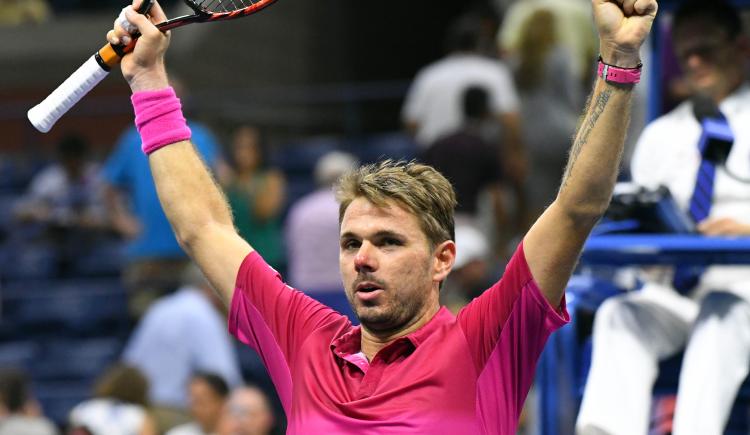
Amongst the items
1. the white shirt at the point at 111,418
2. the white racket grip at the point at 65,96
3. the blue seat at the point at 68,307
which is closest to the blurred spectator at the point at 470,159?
the white shirt at the point at 111,418

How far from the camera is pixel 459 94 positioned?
9.93 meters

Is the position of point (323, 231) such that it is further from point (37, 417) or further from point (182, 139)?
point (182, 139)

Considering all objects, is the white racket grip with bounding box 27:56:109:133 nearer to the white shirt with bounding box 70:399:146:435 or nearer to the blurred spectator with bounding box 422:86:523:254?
the white shirt with bounding box 70:399:146:435

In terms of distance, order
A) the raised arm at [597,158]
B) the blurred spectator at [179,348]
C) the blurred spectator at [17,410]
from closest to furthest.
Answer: the raised arm at [597,158], the blurred spectator at [17,410], the blurred spectator at [179,348]

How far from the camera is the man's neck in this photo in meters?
3.60

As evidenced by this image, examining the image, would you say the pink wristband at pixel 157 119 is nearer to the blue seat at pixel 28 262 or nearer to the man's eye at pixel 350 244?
the man's eye at pixel 350 244

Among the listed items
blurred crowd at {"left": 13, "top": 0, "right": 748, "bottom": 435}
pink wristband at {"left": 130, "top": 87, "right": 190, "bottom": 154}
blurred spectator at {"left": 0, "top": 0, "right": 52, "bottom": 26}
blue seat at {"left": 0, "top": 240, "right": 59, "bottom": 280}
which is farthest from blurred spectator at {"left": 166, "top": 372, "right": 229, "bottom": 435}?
blurred spectator at {"left": 0, "top": 0, "right": 52, "bottom": 26}

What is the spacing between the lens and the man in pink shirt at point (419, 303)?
11.1ft

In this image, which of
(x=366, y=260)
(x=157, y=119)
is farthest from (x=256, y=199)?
(x=366, y=260)

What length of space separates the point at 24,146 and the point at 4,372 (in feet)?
16.1

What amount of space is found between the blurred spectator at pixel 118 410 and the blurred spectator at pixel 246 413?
1.27 ft

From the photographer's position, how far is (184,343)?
28.2ft

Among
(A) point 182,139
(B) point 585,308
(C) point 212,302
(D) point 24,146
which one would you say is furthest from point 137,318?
(A) point 182,139

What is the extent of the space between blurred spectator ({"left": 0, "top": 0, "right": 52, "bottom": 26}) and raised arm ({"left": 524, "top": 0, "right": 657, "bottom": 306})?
10395 millimetres
